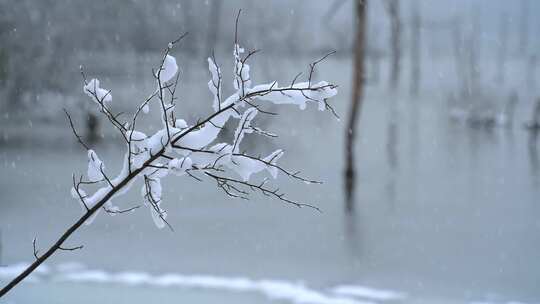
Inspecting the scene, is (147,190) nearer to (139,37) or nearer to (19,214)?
(19,214)

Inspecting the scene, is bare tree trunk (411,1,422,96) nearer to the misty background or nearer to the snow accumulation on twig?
the misty background

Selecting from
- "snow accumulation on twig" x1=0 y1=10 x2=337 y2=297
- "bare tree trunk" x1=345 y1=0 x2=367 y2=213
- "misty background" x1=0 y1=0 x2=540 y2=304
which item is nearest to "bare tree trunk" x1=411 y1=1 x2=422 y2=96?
"misty background" x1=0 y1=0 x2=540 y2=304

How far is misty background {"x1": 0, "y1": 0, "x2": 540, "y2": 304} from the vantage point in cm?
485

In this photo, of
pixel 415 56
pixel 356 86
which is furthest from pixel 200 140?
pixel 415 56

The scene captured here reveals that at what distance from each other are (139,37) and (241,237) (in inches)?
426

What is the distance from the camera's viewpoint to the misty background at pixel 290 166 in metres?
4.85

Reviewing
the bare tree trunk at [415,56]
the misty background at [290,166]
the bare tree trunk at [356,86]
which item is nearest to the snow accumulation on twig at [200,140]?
the misty background at [290,166]

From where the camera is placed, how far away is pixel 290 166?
9938 mm

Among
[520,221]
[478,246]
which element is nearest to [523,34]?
[520,221]

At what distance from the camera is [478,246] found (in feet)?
19.8

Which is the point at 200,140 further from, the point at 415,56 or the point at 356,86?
the point at 415,56

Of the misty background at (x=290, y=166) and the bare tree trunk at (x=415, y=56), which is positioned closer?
the misty background at (x=290, y=166)

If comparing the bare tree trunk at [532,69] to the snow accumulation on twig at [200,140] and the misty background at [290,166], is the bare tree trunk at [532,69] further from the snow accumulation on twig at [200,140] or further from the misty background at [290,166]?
the snow accumulation on twig at [200,140]

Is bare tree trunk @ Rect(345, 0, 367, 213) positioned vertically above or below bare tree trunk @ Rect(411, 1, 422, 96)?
below
